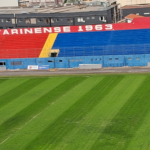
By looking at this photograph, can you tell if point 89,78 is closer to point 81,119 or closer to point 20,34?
point 81,119

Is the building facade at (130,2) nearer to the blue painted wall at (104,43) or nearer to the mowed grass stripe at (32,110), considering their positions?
the blue painted wall at (104,43)

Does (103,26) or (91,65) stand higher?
(103,26)

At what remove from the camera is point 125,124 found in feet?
138

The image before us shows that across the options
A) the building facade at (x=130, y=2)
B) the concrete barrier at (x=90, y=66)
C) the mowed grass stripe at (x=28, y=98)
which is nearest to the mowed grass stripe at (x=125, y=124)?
the mowed grass stripe at (x=28, y=98)

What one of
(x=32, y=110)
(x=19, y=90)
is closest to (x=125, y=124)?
(x=32, y=110)

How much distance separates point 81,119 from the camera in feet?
147

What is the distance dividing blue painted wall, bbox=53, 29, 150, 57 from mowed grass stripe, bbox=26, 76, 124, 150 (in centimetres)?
1775

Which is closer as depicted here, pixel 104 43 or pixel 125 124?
pixel 125 124

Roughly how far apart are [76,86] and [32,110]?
12.9 meters

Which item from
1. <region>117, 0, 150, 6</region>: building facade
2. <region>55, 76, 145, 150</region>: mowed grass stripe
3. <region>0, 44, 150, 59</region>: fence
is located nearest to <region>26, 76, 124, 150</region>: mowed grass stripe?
<region>55, 76, 145, 150</region>: mowed grass stripe

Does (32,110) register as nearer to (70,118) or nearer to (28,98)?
(28,98)

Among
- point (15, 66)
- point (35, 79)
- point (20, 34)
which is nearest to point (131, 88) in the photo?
point (35, 79)

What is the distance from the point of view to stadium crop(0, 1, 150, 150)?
39938 mm

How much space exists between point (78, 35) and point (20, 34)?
15231 millimetres
